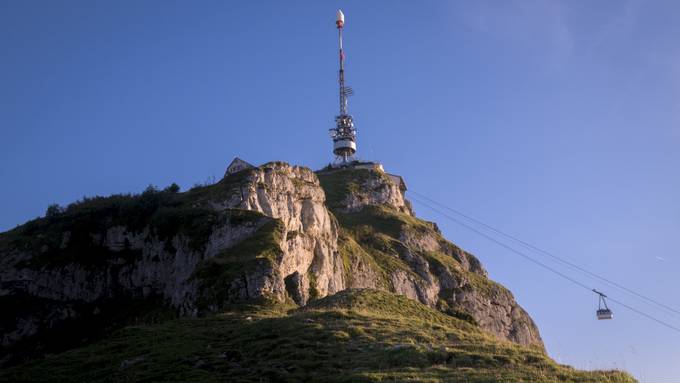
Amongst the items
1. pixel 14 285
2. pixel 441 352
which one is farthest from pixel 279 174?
pixel 441 352

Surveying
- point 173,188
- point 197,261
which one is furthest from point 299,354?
point 173,188

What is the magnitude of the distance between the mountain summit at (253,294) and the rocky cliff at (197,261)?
22cm

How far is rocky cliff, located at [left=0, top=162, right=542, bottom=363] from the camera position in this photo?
71506mm

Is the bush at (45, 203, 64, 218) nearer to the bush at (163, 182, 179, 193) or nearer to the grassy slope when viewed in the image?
the bush at (163, 182, 179, 193)

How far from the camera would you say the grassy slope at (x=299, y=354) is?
3997 centimetres

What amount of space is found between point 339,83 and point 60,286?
85.2 metres

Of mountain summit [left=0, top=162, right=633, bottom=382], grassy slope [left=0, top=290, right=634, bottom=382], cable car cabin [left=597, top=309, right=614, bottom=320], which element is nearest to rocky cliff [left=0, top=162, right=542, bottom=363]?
mountain summit [left=0, top=162, right=633, bottom=382]

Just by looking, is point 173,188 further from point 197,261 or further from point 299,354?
point 299,354

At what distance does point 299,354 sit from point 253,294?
67.4 ft

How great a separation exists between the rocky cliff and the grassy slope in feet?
30.1

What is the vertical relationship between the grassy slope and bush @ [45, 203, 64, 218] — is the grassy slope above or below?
below

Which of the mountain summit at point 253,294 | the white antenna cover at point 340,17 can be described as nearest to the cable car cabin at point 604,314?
the mountain summit at point 253,294

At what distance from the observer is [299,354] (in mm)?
45312

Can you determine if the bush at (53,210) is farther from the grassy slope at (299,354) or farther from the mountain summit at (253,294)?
the grassy slope at (299,354)
